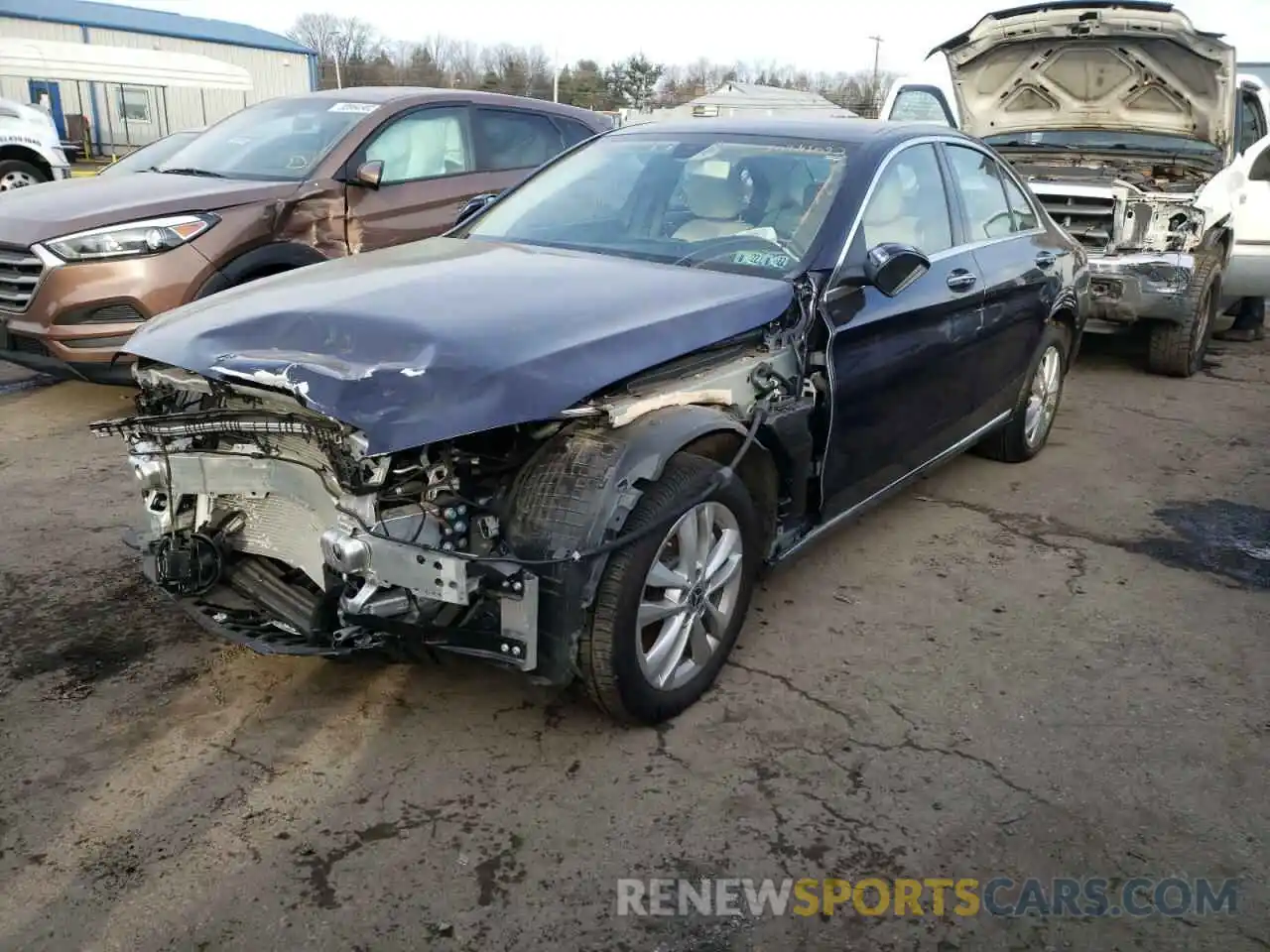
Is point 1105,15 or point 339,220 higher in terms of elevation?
point 1105,15

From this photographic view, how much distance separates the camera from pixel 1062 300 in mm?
5461

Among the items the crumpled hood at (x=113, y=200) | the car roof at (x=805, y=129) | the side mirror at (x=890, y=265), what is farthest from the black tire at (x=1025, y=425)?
the crumpled hood at (x=113, y=200)

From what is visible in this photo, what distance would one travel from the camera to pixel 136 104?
119 feet

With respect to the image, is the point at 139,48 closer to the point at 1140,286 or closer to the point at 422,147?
the point at 422,147

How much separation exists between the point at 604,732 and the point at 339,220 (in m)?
4.26

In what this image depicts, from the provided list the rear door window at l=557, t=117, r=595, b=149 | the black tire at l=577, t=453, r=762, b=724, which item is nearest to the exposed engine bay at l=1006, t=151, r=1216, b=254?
the rear door window at l=557, t=117, r=595, b=149

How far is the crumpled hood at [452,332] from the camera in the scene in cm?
259

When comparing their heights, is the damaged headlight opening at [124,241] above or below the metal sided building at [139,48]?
below

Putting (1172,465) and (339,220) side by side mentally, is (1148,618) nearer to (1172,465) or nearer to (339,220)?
(1172,465)

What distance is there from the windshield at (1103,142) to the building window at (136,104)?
3482cm

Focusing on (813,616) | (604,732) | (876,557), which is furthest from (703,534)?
(876,557)

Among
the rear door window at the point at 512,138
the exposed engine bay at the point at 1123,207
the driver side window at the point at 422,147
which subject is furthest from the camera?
the exposed engine bay at the point at 1123,207

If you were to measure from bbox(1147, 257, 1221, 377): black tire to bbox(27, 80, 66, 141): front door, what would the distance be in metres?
34.1

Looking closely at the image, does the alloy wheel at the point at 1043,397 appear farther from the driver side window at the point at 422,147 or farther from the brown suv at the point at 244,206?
the driver side window at the point at 422,147
